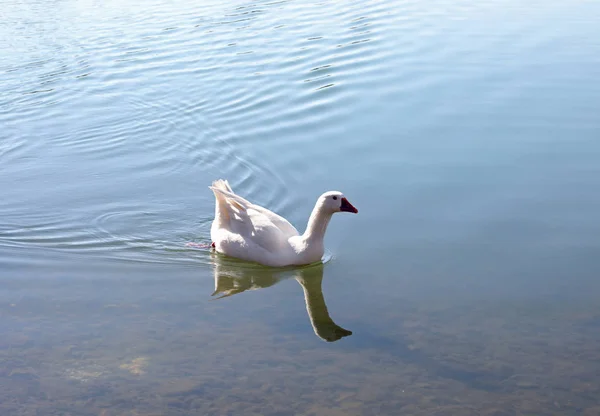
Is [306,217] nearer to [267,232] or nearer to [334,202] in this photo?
[267,232]

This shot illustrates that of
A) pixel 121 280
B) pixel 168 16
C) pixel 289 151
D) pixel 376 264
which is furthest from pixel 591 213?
pixel 168 16

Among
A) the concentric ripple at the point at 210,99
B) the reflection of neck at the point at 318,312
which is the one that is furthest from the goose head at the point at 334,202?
the concentric ripple at the point at 210,99

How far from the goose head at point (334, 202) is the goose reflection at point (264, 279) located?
0.74m

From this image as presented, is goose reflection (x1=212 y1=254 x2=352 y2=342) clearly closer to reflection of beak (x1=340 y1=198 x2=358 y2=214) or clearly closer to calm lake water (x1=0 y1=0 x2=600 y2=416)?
calm lake water (x1=0 y1=0 x2=600 y2=416)

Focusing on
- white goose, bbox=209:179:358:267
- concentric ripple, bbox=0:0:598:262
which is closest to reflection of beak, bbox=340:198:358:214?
white goose, bbox=209:179:358:267

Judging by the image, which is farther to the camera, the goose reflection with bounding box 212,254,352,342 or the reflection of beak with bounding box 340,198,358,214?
the reflection of beak with bounding box 340,198,358,214

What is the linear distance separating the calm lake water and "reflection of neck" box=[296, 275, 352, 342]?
0.11ft

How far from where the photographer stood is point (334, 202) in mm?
10148

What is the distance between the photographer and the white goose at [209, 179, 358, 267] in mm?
10172

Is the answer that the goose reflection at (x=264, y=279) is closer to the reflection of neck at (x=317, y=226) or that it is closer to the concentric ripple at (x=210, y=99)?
the reflection of neck at (x=317, y=226)

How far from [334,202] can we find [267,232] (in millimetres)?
930

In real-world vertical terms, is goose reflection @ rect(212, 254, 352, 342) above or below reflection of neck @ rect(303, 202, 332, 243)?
below

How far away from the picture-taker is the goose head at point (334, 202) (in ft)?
33.2

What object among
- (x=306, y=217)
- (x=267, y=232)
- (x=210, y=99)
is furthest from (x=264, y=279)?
(x=210, y=99)
